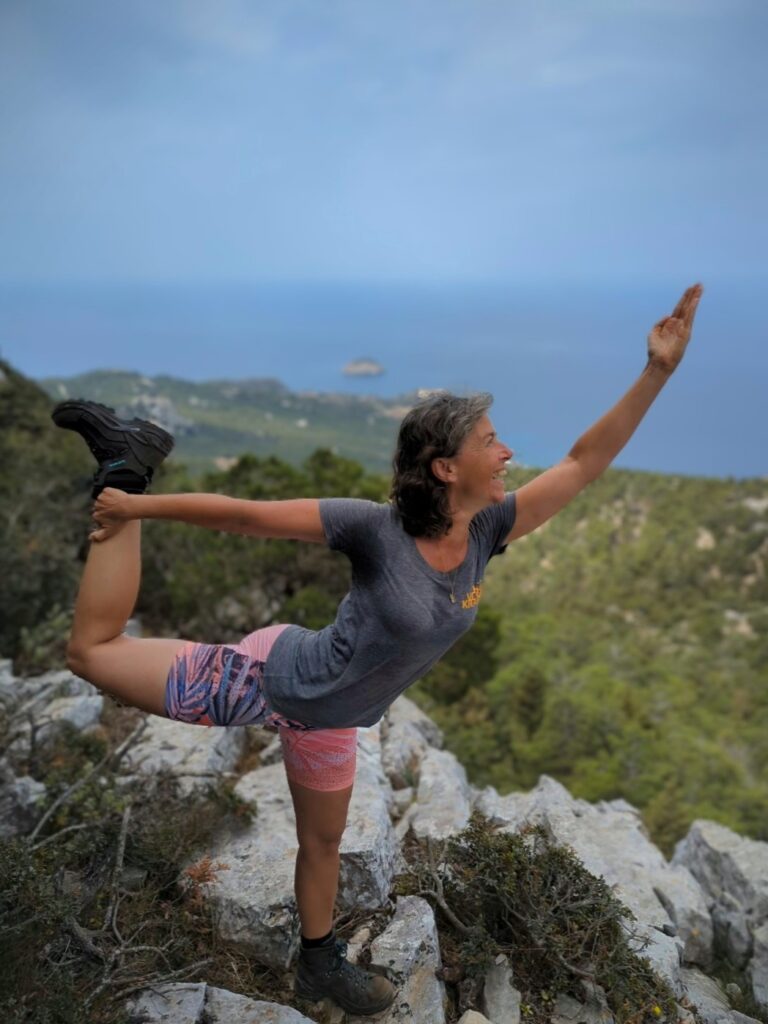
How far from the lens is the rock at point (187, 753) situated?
464cm

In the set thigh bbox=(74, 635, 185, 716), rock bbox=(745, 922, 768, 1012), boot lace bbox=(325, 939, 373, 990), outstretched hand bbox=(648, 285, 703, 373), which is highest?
outstretched hand bbox=(648, 285, 703, 373)

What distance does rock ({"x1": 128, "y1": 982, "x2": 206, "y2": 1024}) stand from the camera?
275cm

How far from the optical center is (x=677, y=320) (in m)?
2.70

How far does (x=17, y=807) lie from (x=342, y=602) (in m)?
2.86

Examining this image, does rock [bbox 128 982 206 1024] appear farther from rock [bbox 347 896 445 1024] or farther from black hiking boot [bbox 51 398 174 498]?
black hiking boot [bbox 51 398 174 498]

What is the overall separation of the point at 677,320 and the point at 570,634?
124 ft

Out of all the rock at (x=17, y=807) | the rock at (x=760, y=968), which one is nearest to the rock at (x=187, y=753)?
the rock at (x=17, y=807)

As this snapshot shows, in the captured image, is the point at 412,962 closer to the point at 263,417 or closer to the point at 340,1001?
the point at 340,1001

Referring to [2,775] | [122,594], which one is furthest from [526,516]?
[2,775]

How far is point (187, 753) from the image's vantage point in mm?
5109

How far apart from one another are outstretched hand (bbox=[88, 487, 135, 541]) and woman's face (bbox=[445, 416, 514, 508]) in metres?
1.05

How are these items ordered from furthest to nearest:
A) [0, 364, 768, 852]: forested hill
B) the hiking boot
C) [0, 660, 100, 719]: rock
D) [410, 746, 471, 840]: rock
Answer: [0, 364, 768, 852]: forested hill → [0, 660, 100, 719]: rock → [410, 746, 471, 840]: rock → the hiking boot

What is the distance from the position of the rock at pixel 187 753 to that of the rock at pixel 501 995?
6.49ft

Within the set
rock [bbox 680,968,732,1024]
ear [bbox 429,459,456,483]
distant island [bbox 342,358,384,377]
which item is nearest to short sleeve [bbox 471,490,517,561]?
ear [bbox 429,459,456,483]
